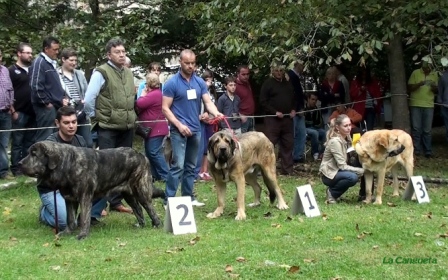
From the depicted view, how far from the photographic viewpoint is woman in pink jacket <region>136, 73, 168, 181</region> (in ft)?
35.3

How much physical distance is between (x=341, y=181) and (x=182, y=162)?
221 cm

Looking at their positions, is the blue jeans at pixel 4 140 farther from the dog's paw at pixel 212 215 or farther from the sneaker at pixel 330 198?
the sneaker at pixel 330 198

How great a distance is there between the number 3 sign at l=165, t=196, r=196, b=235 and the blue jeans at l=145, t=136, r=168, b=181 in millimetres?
3299

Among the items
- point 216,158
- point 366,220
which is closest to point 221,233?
point 216,158

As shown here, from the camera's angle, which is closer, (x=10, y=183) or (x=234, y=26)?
(x=10, y=183)

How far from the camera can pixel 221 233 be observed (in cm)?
743

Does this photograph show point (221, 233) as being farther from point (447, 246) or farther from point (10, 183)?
point (10, 183)

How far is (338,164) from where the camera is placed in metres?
9.40

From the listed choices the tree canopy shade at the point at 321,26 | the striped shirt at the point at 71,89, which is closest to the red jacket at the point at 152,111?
the striped shirt at the point at 71,89

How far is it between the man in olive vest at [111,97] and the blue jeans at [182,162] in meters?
0.62

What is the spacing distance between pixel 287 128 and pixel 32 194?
4.70 metres

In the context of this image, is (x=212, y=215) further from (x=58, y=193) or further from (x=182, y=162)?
(x=58, y=193)

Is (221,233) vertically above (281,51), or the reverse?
(281,51)

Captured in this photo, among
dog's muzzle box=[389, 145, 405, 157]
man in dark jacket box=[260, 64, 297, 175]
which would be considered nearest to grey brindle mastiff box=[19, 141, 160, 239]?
dog's muzzle box=[389, 145, 405, 157]
